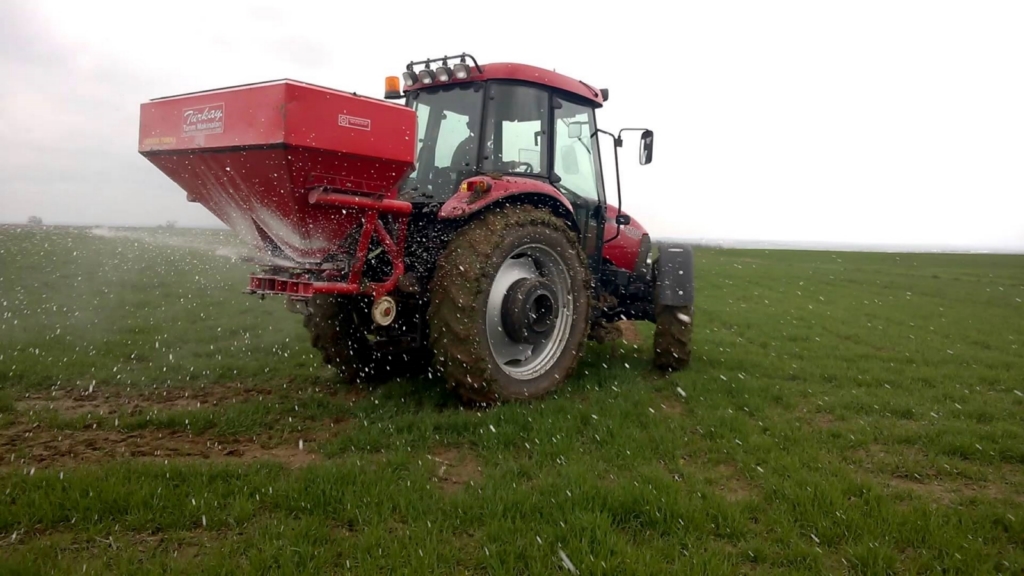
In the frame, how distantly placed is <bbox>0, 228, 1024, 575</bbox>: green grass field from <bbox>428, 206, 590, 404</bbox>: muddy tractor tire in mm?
249

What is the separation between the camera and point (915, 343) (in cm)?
825

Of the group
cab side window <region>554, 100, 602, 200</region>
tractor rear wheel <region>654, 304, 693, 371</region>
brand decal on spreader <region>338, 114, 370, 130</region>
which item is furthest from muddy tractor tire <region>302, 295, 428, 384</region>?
tractor rear wheel <region>654, 304, 693, 371</region>

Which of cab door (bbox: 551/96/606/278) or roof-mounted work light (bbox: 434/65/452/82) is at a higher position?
roof-mounted work light (bbox: 434/65/452/82)

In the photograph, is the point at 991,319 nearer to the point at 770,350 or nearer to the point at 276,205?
the point at 770,350

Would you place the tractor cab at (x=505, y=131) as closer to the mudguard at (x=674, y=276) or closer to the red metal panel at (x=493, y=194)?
the red metal panel at (x=493, y=194)

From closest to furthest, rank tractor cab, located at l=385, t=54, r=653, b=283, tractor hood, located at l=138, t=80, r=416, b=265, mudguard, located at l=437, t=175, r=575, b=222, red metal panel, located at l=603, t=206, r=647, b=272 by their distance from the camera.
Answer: tractor hood, located at l=138, t=80, r=416, b=265
mudguard, located at l=437, t=175, r=575, b=222
tractor cab, located at l=385, t=54, r=653, b=283
red metal panel, located at l=603, t=206, r=647, b=272

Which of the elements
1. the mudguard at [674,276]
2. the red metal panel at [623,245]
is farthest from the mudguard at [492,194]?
the mudguard at [674,276]

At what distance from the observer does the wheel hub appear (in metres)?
4.84

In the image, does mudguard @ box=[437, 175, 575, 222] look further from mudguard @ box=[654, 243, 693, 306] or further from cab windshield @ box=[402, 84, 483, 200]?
mudguard @ box=[654, 243, 693, 306]

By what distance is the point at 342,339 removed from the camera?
5480 millimetres

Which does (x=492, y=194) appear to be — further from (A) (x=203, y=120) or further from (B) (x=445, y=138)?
(A) (x=203, y=120)

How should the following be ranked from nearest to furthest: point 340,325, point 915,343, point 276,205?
1. point 276,205
2. point 340,325
3. point 915,343

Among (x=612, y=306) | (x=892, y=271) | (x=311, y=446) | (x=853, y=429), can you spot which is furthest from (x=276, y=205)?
(x=892, y=271)

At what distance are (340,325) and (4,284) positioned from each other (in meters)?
8.45
